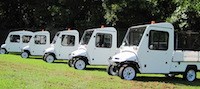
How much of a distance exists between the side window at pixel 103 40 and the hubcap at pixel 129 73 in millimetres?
4410

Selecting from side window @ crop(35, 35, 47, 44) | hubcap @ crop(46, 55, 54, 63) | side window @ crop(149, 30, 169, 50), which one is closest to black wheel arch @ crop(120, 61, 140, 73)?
side window @ crop(149, 30, 169, 50)

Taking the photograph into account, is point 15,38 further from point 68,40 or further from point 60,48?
point 68,40

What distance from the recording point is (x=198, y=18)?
24.8m

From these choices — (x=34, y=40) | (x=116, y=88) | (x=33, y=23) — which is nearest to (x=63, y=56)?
(x=34, y=40)

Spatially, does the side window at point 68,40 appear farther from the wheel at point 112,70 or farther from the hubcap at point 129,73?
the hubcap at point 129,73

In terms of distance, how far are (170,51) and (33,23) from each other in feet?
89.7

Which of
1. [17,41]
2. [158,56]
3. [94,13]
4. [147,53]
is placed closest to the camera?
[147,53]

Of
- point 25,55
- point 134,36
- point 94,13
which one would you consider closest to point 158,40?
point 134,36

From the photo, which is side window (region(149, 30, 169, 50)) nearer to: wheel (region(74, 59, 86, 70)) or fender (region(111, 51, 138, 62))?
fender (region(111, 51, 138, 62))

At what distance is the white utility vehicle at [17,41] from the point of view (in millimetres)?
30109

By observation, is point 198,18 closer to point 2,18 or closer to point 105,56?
point 105,56

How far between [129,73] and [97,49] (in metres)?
4.55

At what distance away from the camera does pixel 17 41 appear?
30344 millimetres

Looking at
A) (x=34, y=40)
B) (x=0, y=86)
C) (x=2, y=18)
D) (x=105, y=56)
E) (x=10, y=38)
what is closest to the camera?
(x=0, y=86)
